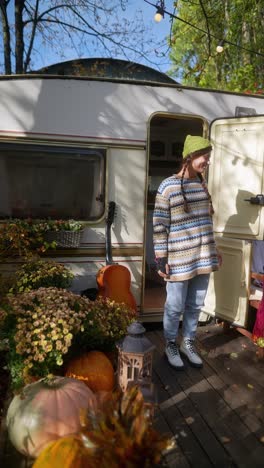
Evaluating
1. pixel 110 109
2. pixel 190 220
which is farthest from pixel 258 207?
pixel 110 109

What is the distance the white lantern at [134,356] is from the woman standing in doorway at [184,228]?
2.53ft

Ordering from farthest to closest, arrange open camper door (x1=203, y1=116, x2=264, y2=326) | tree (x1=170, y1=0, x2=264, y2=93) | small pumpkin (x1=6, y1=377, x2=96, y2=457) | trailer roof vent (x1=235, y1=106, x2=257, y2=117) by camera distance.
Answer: tree (x1=170, y1=0, x2=264, y2=93) < trailer roof vent (x1=235, y1=106, x2=257, y2=117) < open camper door (x1=203, y1=116, x2=264, y2=326) < small pumpkin (x1=6, y1=377, x2=96, y2=457)

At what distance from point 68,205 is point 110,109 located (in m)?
1.17

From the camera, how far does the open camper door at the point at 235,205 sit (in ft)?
14.7

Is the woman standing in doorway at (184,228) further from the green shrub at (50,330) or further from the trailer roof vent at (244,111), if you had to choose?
the trailer roof vent at (244,111)

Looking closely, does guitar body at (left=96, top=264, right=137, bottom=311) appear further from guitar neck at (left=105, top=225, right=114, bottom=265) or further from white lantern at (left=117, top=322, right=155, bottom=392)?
white lantern at (left=117, top=322, right=155, bottom=392)

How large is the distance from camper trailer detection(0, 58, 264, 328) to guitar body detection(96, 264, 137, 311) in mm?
203

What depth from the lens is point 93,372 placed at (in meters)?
3.07

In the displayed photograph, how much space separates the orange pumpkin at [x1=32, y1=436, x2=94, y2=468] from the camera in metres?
2.05

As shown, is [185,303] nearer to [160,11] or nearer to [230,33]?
[160,11]

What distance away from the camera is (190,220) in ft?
11.6

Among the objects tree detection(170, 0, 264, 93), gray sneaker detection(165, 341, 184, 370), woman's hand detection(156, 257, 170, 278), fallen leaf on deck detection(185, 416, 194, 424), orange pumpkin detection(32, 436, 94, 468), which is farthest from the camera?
tree detection(170, 0, 264, 93)

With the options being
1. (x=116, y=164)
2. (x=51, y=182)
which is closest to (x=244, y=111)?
(x=116, y=164)

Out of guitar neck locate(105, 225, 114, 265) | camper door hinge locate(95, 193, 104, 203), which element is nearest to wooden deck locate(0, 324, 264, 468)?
guitar neck locate(105, 225, 114, 265)
